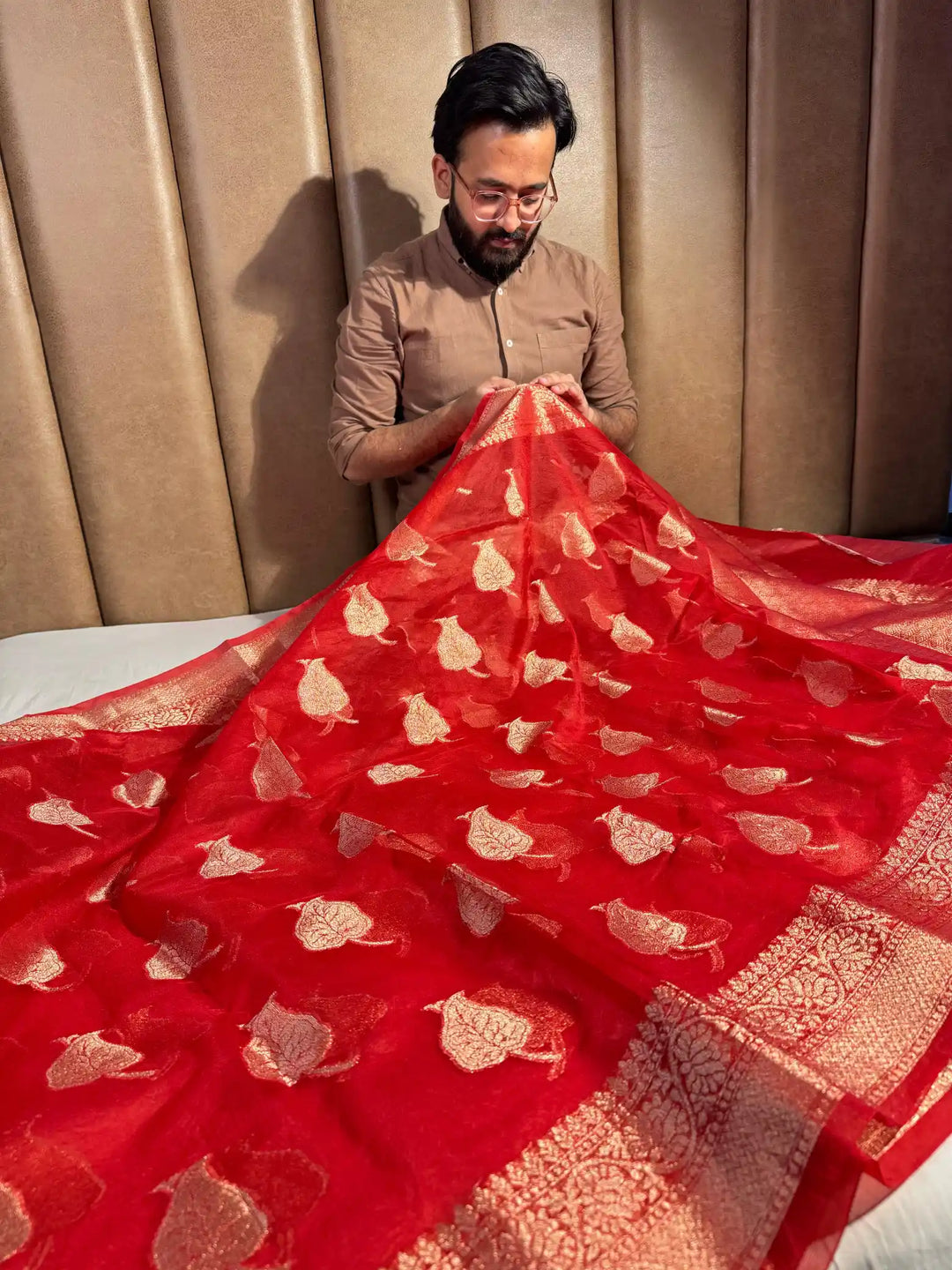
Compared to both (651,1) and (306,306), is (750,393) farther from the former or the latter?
(306,306)

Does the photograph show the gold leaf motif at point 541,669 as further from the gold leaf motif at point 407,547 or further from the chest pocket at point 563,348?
the chest pocket at point 563,348

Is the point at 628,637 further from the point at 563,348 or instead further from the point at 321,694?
the point at 563,348

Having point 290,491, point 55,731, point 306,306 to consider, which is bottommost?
point 55,731

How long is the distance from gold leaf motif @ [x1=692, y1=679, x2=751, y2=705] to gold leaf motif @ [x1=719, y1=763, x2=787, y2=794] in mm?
156

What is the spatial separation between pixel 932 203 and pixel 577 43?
74 cm

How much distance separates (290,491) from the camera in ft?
5.65

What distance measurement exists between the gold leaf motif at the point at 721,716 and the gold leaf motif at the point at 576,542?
287 mm

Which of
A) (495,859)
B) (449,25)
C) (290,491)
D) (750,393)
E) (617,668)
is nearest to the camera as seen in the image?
(495,859)

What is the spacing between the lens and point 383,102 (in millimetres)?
1583

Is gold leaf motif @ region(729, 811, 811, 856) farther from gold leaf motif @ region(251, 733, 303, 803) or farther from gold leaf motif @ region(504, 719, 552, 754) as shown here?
gold leaf motif @ region(251, 733, 303, 803)

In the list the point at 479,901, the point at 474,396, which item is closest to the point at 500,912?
the point at 479,901

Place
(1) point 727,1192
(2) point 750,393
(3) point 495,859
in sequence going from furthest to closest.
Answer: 1. (2) point 750,393
2. (3) point 495,859
3. (1) point 727,1192

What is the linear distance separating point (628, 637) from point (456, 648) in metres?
0.23

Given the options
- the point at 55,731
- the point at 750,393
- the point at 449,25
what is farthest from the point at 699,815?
the point at 449,25
